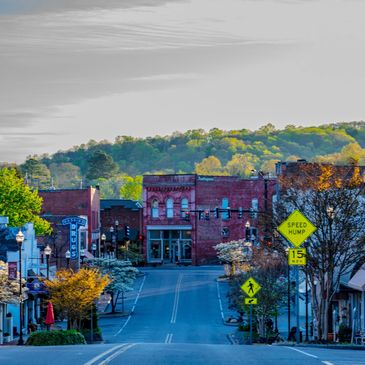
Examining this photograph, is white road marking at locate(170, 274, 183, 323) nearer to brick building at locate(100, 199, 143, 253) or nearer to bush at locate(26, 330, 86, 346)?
brick building at locate(100, 199, 143, 253)

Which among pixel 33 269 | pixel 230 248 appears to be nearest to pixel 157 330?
pixel 33 269

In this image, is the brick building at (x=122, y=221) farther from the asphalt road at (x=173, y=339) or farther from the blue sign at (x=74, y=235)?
the blue sign at (x=74, y=235)

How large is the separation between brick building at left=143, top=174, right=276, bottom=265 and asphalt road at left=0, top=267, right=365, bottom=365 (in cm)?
777

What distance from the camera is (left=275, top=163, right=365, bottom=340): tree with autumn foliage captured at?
4631cm

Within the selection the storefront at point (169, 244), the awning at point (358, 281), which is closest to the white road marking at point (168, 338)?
the awning at point (358, 281)

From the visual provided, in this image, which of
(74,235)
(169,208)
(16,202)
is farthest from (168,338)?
(169,208)

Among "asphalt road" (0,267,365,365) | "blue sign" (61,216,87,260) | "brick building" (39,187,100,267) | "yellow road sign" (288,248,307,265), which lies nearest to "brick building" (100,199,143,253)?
"brick building" (39,187,100,267)

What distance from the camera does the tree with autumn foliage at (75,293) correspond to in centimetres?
6059

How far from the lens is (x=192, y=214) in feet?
412

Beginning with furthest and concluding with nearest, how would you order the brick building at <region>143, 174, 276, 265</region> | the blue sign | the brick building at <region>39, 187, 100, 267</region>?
1. the brick building at <region>143, 174, 276, 265</region>
2. the brick building at <region>39, 187, 100, 267</region>
3. the blue sign

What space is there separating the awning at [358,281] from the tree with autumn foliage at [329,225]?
182 centimetres

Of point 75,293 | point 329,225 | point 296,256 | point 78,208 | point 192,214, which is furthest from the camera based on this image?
point 192,214

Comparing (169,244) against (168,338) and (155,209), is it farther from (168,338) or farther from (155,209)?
(168,338)

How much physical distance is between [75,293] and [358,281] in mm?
17207
